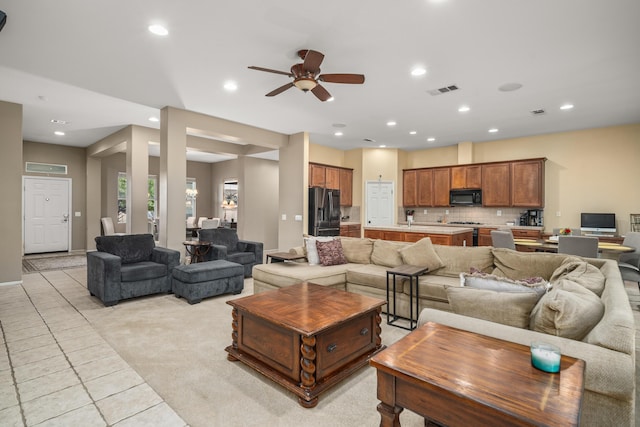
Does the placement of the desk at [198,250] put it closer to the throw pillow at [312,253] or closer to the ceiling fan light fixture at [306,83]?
the throw pillow at [312,253]

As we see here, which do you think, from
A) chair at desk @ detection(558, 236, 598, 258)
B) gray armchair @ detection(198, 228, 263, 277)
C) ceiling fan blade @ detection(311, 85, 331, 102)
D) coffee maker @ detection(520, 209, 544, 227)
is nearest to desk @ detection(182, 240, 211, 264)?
gray armchair @ detection(198, 228, 263, 277)

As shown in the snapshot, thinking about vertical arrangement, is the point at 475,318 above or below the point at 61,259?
above

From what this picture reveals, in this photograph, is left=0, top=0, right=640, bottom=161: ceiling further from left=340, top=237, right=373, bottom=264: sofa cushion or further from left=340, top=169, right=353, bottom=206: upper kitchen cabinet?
left=340, top=169, right=353, bottom=206: upper kitchen cabinet

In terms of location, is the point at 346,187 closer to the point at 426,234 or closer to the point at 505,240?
the point at 426,234

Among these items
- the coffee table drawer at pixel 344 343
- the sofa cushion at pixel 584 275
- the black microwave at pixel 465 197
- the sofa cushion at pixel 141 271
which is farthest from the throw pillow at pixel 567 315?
the black microwave at pixel 465 197

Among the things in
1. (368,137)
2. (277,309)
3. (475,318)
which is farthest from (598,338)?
(368,137)

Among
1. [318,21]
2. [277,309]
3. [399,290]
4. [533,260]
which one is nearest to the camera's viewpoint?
[277,309]

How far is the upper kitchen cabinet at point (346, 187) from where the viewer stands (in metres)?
8.66

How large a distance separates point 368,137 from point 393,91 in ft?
→ 9.64

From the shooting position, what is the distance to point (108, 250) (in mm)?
4598

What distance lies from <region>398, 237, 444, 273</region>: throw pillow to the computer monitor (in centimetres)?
461

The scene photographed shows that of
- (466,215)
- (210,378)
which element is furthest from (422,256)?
(466,215)

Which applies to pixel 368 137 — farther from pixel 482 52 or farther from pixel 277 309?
pixel 277 309

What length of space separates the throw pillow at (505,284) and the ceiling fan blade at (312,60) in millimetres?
2400
